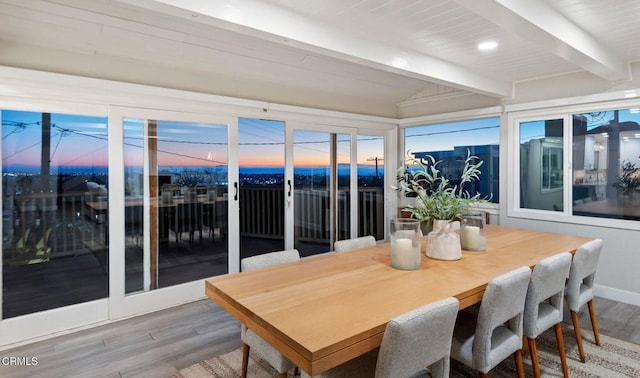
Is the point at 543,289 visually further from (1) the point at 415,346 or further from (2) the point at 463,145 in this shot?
(2) the point at 463,145

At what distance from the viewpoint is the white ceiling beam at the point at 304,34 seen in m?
1.93

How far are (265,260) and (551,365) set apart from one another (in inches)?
80.6

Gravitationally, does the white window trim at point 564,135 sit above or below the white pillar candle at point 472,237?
above

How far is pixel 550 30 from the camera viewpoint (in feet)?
7.51

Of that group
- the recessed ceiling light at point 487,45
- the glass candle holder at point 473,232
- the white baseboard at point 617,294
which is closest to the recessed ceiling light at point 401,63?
the recessed ceiling light at point 487,45

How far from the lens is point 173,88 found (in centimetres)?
333

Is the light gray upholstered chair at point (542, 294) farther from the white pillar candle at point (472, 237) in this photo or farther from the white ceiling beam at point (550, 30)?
the white ceiling beam at point (550, 30)

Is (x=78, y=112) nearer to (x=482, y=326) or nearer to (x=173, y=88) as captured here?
(x=173, y=88)

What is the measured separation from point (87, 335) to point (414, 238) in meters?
2.70

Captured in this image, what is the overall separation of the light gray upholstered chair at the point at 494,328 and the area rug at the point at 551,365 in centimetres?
48

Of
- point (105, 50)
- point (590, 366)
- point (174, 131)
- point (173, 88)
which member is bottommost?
point (590, 366)

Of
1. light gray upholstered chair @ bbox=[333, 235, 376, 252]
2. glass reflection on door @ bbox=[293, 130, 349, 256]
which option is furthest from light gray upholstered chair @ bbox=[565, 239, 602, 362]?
glass reflection on door @ bbox=[293, 130, 349, 256]

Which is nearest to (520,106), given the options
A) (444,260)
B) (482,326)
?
(444,260)

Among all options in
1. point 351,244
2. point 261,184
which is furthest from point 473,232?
point 261,184
